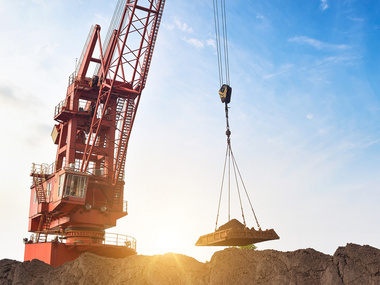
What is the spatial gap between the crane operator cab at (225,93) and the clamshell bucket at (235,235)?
23.0 feet

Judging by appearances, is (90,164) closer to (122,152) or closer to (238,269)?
(122,152)

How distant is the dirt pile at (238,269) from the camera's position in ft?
43.2

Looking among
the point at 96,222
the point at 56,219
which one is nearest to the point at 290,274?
the point at 96,222

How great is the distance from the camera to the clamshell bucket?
17.2 metres

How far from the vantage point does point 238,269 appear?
14.9 meters

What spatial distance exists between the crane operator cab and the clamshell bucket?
702cm

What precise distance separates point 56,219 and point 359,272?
90.8 ft

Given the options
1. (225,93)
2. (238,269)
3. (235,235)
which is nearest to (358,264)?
(238,269)

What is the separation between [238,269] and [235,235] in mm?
2336

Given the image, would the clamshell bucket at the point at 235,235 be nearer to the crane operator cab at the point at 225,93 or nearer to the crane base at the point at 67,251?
the crane operator cab at the point at 225,93

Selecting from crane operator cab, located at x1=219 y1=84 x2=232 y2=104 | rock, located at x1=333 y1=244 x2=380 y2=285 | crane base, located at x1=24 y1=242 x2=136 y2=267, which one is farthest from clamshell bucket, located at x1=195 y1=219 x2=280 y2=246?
crane base, located at x1=24 y1=242 x2=136 y2=267

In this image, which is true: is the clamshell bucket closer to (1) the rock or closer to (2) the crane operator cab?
(1) the rock

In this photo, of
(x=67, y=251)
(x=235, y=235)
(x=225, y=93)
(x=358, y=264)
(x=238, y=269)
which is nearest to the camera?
(x=358, y=264)

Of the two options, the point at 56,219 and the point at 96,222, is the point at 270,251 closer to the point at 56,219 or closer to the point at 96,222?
the point at 96,222
